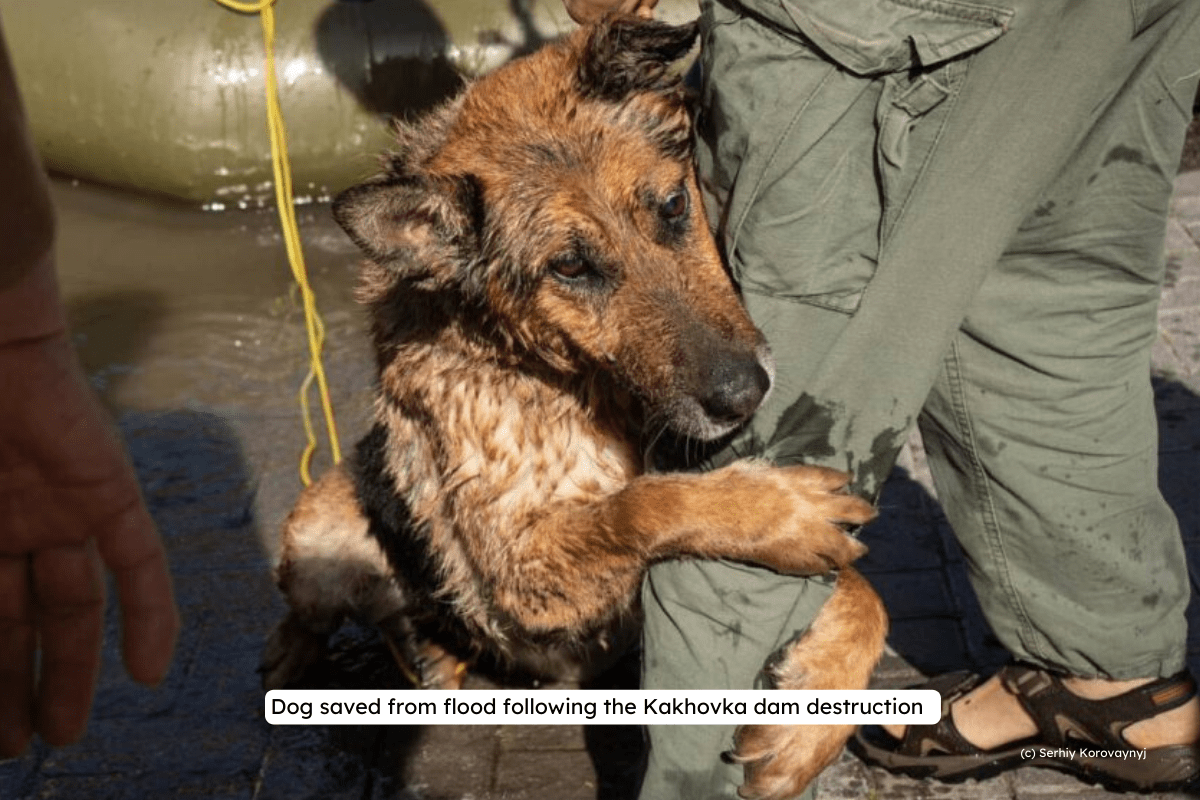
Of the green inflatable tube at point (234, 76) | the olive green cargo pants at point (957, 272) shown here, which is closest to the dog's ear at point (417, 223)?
the olive green cargo pants at point (957, 272)

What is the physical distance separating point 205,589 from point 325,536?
0.79 meters

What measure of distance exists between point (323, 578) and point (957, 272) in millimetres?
2398

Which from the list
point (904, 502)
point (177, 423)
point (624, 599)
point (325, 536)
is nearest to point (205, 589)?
point (325, 536)

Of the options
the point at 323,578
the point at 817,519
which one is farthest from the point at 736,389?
the point at 323,578

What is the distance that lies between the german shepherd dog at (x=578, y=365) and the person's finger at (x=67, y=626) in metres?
1.46

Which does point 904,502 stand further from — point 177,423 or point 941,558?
point 177,423

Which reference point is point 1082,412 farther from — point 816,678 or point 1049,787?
Result: point 1049,787

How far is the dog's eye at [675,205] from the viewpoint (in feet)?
12.4

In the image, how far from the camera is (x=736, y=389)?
11.3 ft

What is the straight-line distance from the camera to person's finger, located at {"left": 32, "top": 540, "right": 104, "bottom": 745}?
228 cm

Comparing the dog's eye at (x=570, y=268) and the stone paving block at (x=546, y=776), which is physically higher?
the dog's eye at (x=570, y=268)

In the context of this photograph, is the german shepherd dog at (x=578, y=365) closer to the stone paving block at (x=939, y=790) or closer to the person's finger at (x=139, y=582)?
the stone paving block at (x=939, y=790)

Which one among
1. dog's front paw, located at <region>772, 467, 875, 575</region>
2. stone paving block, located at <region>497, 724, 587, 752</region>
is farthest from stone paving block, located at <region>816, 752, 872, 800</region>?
dog's front paw, located at <region>772, 467, 875, 575</region>

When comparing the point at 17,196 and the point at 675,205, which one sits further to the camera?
the point at 675,205
